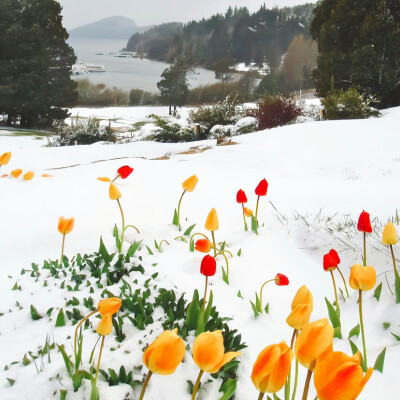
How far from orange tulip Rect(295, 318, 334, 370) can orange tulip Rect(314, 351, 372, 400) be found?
0.08 meters

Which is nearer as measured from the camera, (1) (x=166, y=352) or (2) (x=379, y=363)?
(1) (x=166, y=352)

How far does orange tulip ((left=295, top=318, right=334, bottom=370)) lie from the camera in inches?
23.3

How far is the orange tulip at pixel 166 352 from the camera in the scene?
1.84ft

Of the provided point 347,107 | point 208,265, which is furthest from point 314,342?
point 347,107

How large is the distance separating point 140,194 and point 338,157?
8.39 feet

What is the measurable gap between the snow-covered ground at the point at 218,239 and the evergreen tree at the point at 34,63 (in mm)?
17920

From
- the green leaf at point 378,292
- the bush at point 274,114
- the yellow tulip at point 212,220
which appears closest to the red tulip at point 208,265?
the yellow tulip at point 212,220

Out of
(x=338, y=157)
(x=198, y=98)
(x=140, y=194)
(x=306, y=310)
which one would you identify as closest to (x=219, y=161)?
(x=338, y=157)

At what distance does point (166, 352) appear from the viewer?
0.57m

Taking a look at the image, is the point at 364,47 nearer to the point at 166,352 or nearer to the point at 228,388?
the point at 228,388

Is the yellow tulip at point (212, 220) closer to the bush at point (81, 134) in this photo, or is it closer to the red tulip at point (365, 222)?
the red tulip at point (365, 222)

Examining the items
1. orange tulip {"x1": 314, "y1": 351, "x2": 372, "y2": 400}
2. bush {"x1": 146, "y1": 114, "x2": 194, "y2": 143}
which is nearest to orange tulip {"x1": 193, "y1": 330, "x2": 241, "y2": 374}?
orange tulip {"x1": 314, "y1": 351, "x2": 372, "y2": 400}

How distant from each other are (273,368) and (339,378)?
10 centimetres

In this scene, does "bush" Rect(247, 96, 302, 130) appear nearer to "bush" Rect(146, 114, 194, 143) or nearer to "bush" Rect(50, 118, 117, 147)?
"bush" Rect(146, 114, 194, 143)
